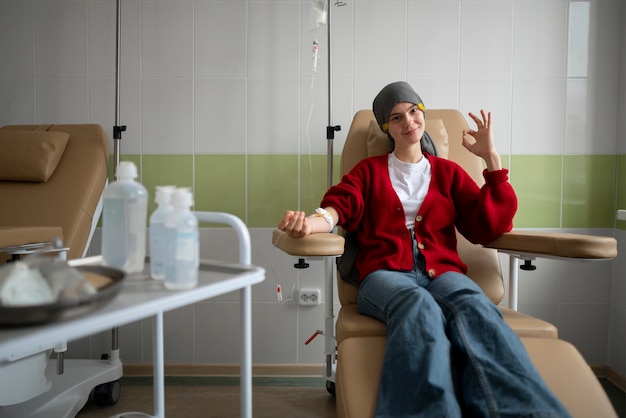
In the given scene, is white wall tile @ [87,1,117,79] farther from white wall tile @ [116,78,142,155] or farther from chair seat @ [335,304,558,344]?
chair seat @ [335,304,558,344]

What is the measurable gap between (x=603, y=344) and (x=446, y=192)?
1286 millimetres

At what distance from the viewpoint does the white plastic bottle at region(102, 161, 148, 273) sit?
96 cm

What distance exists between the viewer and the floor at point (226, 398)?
1.97 meters

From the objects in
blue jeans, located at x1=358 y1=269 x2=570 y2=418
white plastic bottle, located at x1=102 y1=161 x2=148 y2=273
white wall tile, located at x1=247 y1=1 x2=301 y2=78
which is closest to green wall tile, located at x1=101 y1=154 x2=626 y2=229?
white wall tile, located at x1=247 y1=1 x2=301 y2=78

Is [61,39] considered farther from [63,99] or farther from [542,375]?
[542,375]

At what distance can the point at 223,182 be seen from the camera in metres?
2.37

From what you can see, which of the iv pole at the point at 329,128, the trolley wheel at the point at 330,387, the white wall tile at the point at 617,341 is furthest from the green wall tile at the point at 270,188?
the white wall tile at the point at 617,341

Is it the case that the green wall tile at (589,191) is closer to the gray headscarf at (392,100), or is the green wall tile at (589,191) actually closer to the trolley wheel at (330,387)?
the gray headscarf at (392,100)

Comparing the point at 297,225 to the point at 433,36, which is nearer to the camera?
the point at 297,225

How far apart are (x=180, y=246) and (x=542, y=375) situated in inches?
35.4

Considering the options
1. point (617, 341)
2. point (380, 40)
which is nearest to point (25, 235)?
point (380, 40)

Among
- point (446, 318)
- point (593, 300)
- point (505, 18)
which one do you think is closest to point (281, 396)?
point (446, 318)

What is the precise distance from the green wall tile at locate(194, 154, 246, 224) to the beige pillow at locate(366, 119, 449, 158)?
70 centimetres

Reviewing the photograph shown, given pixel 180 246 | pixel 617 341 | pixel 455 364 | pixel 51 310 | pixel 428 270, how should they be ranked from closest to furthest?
pixel 51 310 → pixel 180 246 → pixel 455 364 → pixel 428 270 → pixel 617 341
